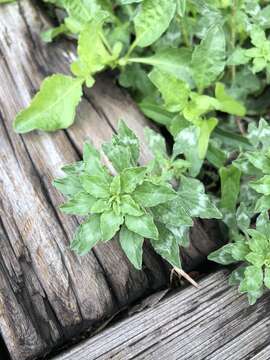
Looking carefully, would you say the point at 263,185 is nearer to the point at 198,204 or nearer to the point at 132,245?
the point at 198,204

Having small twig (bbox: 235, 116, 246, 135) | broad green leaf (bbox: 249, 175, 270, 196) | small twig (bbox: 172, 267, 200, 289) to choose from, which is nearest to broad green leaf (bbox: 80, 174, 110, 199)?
small twig (bbox: 172, 267, 200, 289)

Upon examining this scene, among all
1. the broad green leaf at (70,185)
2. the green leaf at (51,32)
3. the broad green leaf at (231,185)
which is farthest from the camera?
the green leaf at (51,32)

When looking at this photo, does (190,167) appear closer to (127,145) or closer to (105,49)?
(127,145)

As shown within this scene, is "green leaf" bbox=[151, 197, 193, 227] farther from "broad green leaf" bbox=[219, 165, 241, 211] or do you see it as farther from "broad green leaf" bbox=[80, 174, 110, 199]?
"broad green leaf" bbox=[219, 165, 241, 211]

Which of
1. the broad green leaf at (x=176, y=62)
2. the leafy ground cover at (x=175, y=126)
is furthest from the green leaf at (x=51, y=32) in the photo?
the broad green leaf at (x=176, y=62)

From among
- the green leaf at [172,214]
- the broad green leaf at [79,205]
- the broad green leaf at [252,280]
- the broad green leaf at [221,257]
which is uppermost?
the broad green leaf at [79,205]

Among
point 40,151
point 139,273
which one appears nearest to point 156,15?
point 40,151

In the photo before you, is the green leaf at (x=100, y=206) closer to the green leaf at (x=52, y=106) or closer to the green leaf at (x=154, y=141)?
the green leaf at (x=154, y=141)

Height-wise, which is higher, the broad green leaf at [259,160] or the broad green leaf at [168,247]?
the broad green leaf at [259,160]
